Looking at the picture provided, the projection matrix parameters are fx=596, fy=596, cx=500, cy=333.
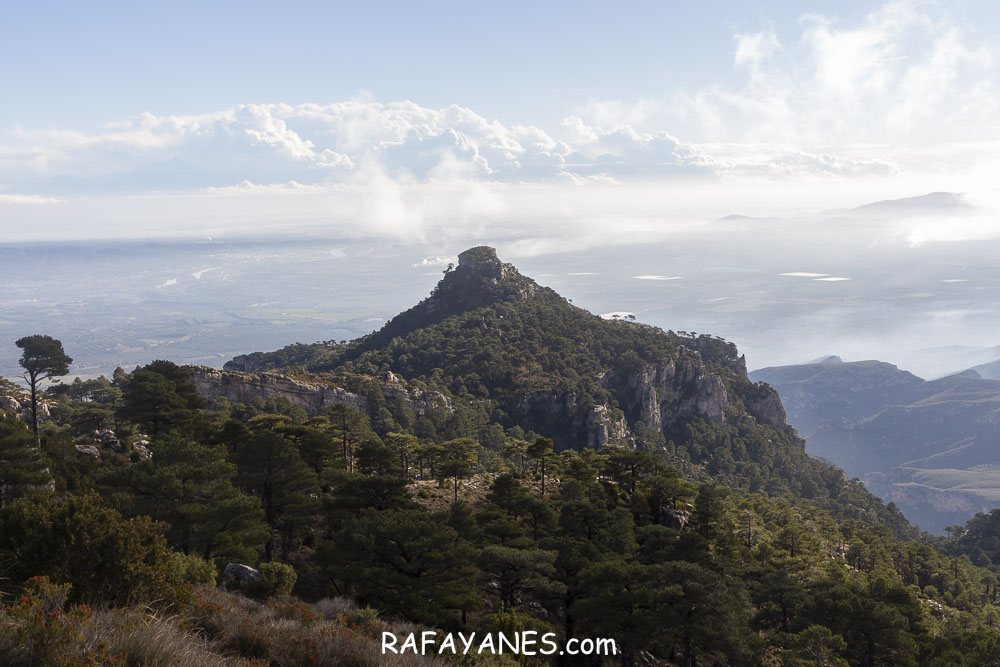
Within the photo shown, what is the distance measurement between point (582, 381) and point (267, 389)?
5541cm

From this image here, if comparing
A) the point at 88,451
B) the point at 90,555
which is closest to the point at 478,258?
the point at 88,451

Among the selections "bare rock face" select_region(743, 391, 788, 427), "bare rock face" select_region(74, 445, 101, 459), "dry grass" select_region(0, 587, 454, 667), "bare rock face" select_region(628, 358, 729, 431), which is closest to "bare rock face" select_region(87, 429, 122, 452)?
"bare rock face" select_region(74, 445, 101, 459)

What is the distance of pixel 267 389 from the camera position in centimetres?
7425

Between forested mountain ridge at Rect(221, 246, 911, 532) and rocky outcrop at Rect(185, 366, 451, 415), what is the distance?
6993mm

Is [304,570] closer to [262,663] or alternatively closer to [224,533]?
[224,533]

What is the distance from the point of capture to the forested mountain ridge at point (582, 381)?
101 m

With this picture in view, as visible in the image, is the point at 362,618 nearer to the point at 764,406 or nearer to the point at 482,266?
the point at 482,266

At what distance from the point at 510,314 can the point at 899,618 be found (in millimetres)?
101301

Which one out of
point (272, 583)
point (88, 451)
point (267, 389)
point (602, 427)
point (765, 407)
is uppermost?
point (88, 451)

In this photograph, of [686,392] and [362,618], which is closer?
[362,618]

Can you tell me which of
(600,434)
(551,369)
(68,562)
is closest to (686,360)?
(551,369)

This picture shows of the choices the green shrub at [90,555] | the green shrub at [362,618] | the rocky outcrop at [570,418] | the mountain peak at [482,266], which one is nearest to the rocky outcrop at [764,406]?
the rocky outcrop at [570,418]

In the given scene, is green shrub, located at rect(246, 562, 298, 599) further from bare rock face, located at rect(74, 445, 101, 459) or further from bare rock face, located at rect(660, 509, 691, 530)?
bare rock face, located at rect(660, 509, 691, 530)

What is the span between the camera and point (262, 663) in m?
10.9
